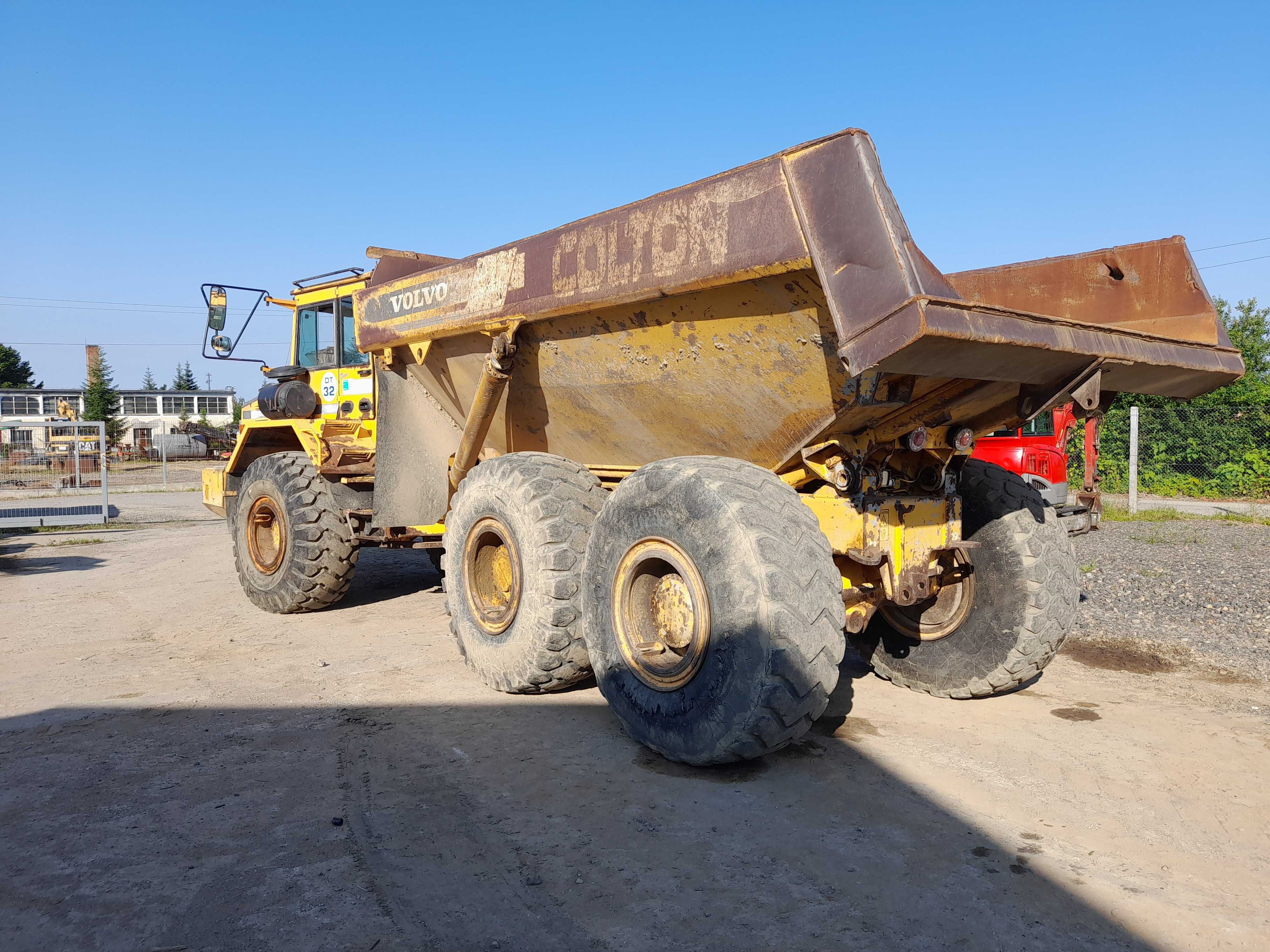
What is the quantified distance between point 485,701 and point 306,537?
288cm

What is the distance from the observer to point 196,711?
187 inches

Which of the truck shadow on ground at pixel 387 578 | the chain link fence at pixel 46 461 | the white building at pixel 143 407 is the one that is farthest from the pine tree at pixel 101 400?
the truck shadow on ground at pixel 387 578

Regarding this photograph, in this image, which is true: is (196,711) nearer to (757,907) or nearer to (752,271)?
(757,907)

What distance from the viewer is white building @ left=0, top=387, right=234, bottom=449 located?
55.0m

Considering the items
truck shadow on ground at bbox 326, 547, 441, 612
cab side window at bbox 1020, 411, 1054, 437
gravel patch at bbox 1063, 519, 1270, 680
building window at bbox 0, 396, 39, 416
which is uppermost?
building window at bbox 0, 396, 39, 416

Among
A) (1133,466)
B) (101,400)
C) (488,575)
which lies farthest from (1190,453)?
(101,400)

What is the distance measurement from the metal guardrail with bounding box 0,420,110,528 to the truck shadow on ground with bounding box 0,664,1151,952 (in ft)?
42.0

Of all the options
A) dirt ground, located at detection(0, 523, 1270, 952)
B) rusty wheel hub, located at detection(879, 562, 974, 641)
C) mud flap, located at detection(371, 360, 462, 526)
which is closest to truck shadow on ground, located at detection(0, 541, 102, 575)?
dirt ground, located at detection(0, 523, 1270, 952)

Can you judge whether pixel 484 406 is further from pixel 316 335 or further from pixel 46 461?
pixel 46 461

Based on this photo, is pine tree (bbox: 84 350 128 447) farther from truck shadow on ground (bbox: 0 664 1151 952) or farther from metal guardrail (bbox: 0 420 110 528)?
truck shadow on ground (bbox: 0 664 1151 952)

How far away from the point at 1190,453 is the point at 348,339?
1767cm

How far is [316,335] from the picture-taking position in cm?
796

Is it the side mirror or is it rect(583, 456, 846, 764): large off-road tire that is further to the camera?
the side mirror

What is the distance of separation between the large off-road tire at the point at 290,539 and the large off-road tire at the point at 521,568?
6.68 feet
